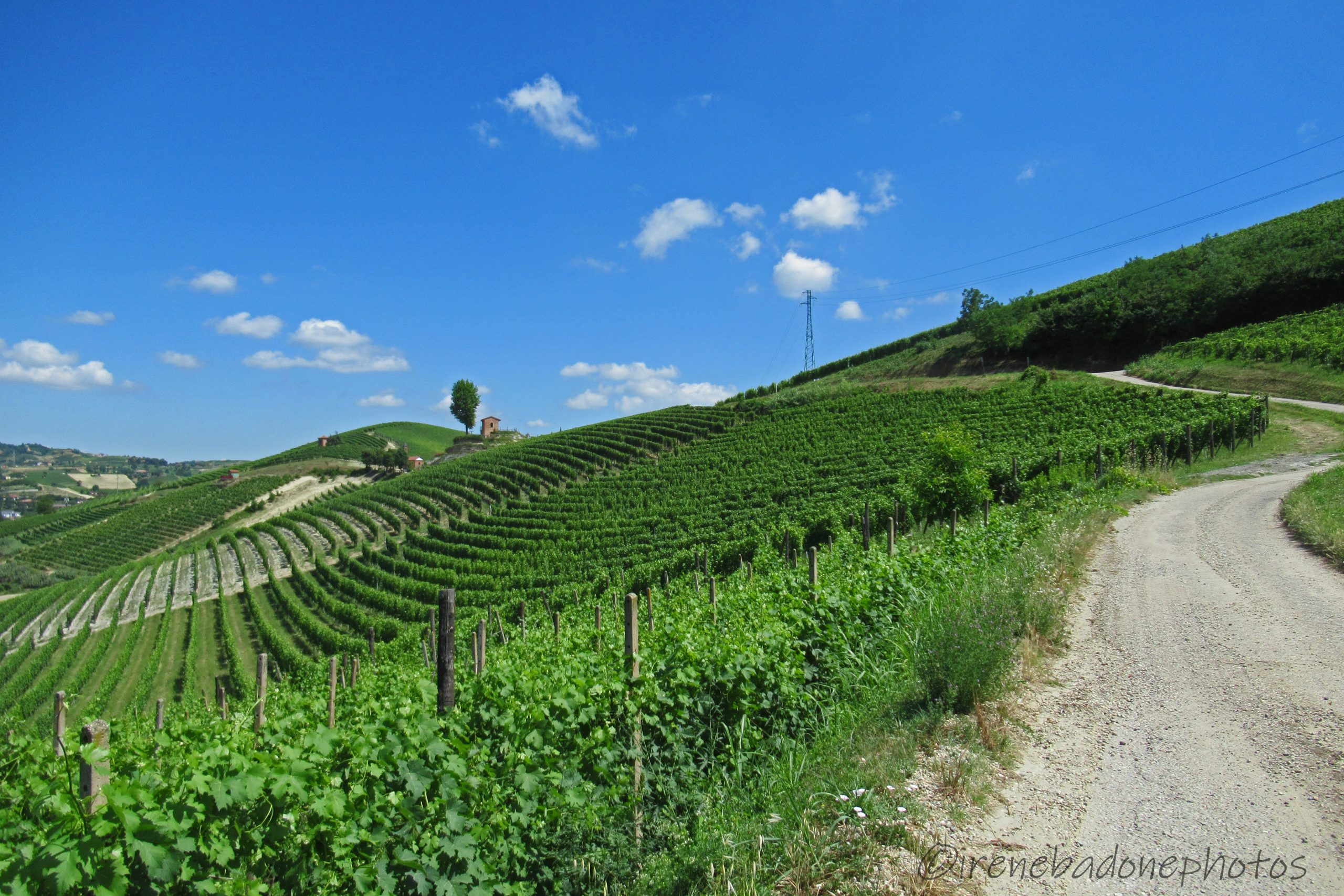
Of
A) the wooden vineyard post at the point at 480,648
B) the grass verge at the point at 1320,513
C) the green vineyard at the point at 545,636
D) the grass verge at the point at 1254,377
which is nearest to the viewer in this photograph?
the green vineyard at the point at 545,636

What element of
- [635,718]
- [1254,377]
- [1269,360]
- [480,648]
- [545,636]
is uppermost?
[1269,360]

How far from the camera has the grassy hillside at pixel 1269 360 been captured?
28219 millimetres

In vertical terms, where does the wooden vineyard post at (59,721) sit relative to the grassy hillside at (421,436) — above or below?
below

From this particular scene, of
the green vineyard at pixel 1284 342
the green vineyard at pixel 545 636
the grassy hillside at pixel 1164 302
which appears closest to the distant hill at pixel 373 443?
the green vineyard at pixel 545 636

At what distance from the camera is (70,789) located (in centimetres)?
263

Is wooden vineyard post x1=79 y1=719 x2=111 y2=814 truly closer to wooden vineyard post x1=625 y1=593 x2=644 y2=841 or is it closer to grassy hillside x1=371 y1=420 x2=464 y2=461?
wooden vineyard post x1=625 y1=593 x2=644 y2=841

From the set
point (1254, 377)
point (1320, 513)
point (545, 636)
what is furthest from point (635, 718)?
point (1254, 377)

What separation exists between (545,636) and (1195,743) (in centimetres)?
1021

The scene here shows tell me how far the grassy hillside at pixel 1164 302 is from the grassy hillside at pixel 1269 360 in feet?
9.10

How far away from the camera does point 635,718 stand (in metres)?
4.63

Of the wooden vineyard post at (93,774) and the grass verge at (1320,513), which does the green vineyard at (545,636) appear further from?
the grass verge at (1320,513)

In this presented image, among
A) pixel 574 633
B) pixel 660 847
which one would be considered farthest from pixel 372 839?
pixel 574 633

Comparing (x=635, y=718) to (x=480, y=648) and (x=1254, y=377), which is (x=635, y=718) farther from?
(x=1254, y=377)

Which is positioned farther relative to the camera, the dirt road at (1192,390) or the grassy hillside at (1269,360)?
the grassy hillside at (1269,360)
